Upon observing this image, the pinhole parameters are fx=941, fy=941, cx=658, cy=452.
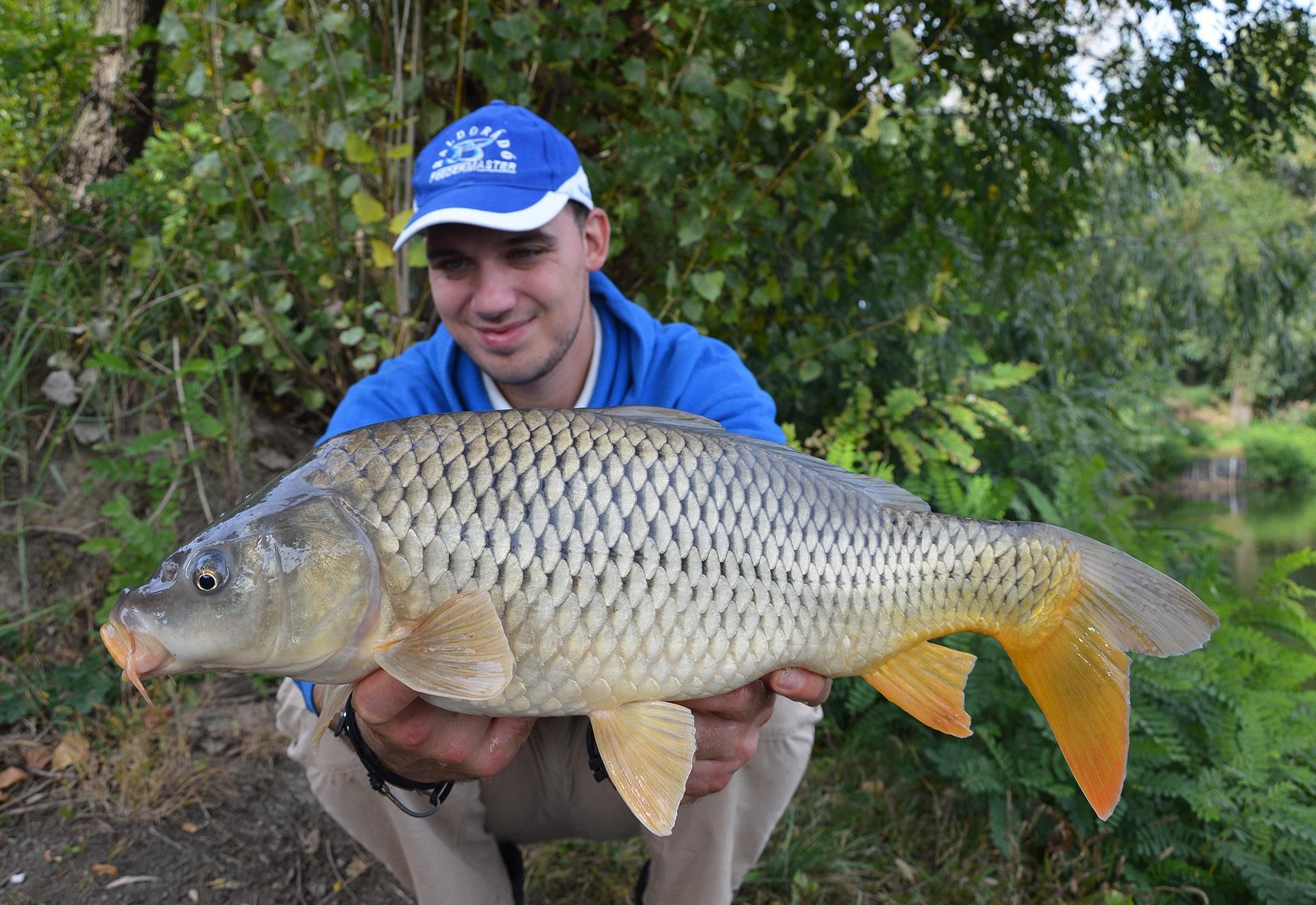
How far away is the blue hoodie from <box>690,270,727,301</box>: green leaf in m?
0.35

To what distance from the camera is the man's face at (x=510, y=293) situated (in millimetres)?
1453

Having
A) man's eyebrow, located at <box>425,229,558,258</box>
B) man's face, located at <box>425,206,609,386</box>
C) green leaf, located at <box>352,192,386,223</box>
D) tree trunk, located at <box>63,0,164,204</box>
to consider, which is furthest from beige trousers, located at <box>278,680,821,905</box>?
tree trunk, located at <box>63,0,164,204</box>

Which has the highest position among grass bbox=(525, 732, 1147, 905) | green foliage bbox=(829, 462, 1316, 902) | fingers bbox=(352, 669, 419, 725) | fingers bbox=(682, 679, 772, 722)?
fingers bbox=(352, 669, 419, 725)

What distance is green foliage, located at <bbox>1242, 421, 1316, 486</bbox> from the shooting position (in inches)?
496

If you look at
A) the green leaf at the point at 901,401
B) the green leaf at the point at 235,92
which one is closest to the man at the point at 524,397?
the green leaf at the point at 235,92

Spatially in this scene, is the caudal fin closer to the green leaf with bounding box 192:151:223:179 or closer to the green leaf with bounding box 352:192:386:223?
the green leaf with bounding box 352:192:386:223

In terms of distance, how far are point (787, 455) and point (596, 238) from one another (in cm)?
74

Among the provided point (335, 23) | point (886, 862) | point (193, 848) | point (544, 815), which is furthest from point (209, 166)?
point (886, 862)

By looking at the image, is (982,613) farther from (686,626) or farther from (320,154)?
(320,154)

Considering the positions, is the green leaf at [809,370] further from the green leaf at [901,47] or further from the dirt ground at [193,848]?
the dirt ground at [193,848]

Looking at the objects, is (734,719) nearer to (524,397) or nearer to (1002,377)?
(524,397)

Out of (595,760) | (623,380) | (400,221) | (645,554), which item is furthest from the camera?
(400,221)

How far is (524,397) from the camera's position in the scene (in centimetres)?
161

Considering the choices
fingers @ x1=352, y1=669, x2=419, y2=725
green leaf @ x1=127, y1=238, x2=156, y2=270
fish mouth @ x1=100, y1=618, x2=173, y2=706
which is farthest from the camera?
green leaf @ x1=127, y1=238, x2=156, y2=270
